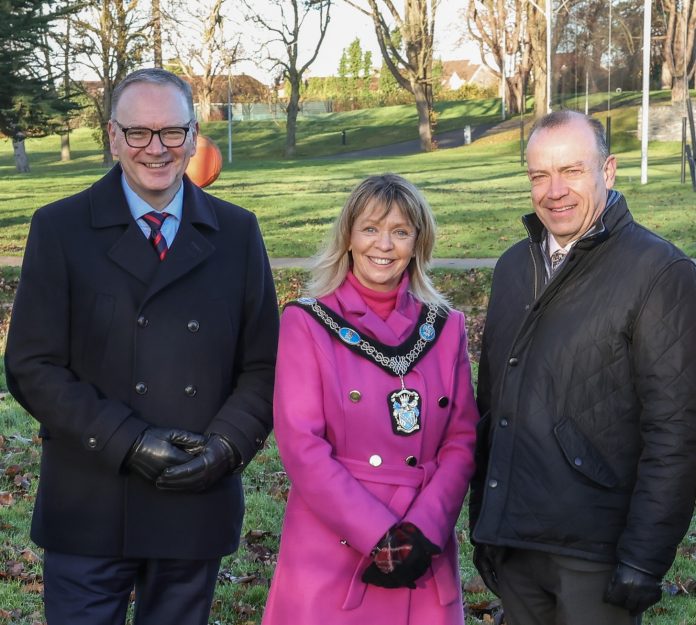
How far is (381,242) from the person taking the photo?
321 centimetres

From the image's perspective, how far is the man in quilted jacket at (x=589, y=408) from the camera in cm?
282

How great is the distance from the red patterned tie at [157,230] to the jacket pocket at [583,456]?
52.8 inches

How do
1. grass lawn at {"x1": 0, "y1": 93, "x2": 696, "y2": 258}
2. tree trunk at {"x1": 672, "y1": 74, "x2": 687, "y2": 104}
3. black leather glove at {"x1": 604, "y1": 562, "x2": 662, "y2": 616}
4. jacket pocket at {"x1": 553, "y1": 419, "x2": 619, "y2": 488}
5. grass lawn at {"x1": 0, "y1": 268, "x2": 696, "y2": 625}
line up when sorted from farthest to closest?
1. tree trunk at {"x1": 672, "y1": 74, "x2": 687, "y2": 104}
2. grass lawn at {"x1": 0, "y1": 93, "x2": 696, "y2": 258}
3. grass lawn at {"x1": 0, "y1": 268, "x2": 696, "y2": 625}
4. jacket pocket at {"x1": 553, "y1": 419, "x2": 619, "y2": 488}
5. black leather glove at {"x1": 604, "y1": 562, "x2": 662, "y2": 616}

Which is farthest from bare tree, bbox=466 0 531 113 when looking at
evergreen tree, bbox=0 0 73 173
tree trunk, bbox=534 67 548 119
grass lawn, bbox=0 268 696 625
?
grass lawn, bbox=0 268 696 625

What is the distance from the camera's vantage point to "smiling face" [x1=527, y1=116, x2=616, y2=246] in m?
3.02

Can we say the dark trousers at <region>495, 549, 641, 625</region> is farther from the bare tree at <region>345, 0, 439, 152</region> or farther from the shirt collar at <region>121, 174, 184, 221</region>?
the bare tree at <region>345, 0, 439, 152</region>

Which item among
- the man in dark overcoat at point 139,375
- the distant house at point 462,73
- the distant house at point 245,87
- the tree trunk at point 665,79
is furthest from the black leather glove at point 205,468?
the distant house at point 462,73

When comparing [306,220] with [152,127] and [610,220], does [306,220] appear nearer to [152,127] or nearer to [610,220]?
[152,127]

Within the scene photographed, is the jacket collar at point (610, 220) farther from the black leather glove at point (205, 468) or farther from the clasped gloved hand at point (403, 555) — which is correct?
the black leather glove at point (205, 468)

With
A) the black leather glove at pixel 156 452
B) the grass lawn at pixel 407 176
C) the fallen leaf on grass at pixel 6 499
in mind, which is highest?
the black leather glove at pixel 156 452

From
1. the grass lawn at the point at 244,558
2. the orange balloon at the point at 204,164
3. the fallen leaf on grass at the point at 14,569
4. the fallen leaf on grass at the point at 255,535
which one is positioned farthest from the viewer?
the orange balloon at the point at 204,164

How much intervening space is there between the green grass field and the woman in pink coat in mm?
1878

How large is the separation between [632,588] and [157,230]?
5.88 feet

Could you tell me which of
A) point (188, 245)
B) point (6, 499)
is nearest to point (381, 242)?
point (188, 245)
